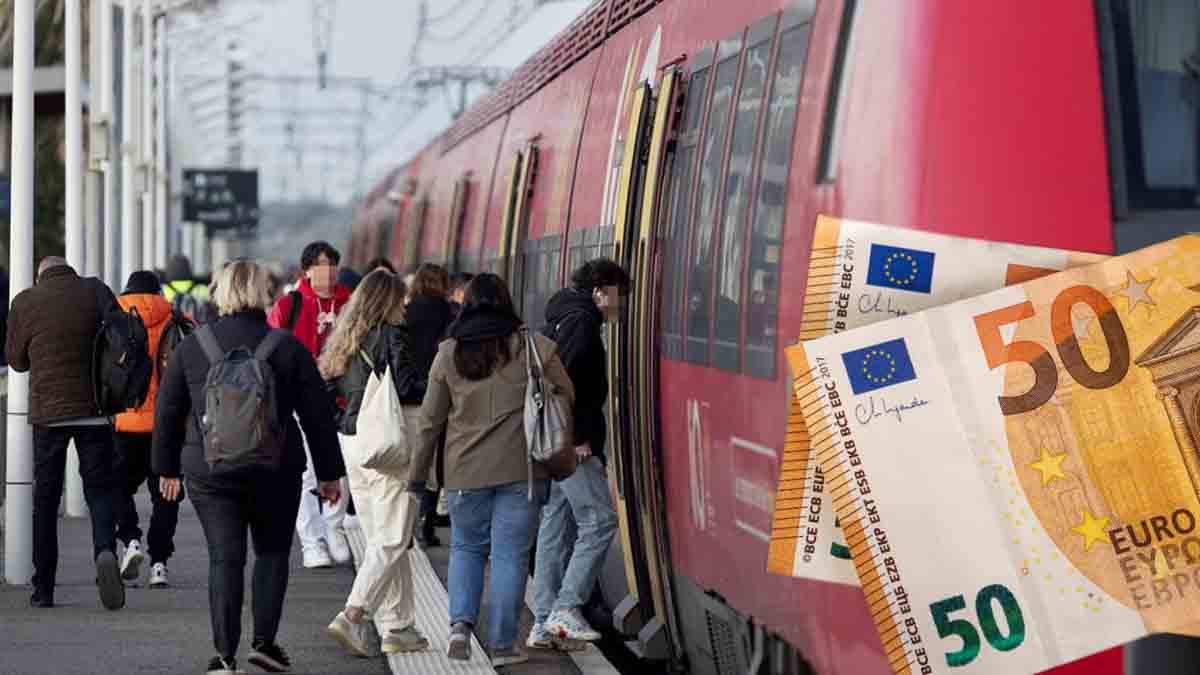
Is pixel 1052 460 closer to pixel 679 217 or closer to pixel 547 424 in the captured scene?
pixel 679 217

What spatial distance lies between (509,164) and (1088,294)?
10.9 metres

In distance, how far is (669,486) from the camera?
9.24m

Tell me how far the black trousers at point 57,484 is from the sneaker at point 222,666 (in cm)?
267

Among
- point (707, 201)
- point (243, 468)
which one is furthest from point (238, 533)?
point (707, 201)

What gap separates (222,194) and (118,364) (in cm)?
3581

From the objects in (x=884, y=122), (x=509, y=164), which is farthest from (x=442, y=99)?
Result: (x=884, y=122)

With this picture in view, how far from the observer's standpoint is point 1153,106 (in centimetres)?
635

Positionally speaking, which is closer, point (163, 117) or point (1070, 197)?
point (1070, 197)

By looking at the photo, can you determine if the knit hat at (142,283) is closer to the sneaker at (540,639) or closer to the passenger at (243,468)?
the sneaker at (540,639)

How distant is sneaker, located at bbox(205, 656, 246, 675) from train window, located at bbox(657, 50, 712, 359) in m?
2.17

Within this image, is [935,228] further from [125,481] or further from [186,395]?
[125,481]

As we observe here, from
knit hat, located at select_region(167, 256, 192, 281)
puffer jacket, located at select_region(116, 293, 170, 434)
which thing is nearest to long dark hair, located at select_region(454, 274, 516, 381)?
puffer jacket, located at select_region(116, 293, 170, 434)

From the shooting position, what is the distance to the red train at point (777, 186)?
625cm
